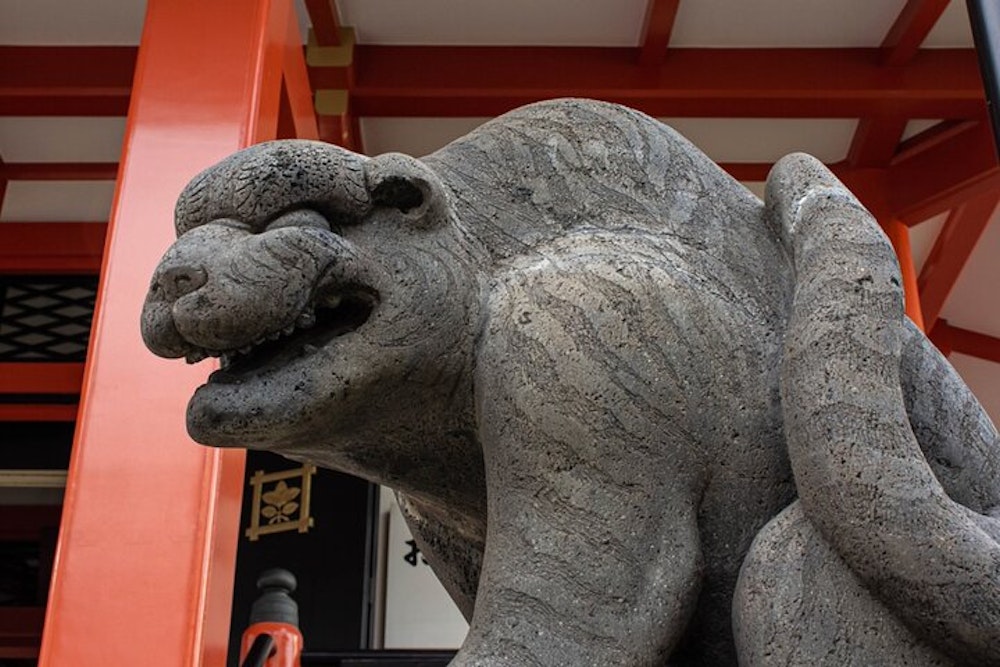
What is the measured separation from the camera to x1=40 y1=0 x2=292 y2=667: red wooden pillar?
197 centimetres

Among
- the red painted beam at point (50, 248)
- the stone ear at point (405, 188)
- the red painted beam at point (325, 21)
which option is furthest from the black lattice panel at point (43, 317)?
the stone ear at point (405, 188)

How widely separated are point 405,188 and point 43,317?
4310 mm

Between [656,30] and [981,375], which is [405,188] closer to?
[656,30]

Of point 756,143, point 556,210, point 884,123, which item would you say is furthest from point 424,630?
point 556,210

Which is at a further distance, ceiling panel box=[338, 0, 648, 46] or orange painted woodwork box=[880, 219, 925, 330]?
orange painted woodwork box=[880, 219, 925, 330]

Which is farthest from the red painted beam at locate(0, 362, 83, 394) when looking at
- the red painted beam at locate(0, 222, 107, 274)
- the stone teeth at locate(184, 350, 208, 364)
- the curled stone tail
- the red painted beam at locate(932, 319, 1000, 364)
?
the curled stone tail

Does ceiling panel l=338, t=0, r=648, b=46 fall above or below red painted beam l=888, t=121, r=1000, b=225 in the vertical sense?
above

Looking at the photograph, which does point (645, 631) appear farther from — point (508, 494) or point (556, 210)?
point (556, 210)

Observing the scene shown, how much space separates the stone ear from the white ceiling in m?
3.08

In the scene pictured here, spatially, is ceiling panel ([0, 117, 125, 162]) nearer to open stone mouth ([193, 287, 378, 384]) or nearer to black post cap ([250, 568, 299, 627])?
black post cap ([250, 568, 299, 627])

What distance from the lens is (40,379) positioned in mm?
4371

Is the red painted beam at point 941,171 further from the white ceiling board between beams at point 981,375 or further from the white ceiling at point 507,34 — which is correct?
the white ceiling board between beams at point 981,375

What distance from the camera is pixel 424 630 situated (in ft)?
14.9

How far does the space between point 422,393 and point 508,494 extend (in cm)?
7
